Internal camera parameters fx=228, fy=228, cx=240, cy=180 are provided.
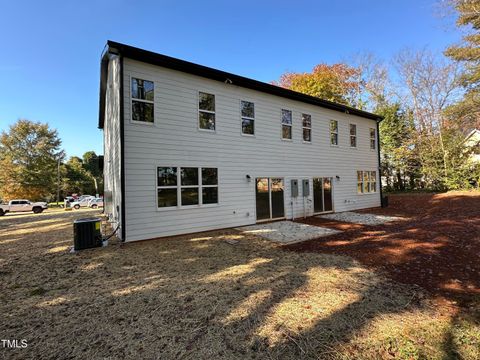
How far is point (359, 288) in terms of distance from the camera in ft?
12.9

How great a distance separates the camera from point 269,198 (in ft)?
35.2

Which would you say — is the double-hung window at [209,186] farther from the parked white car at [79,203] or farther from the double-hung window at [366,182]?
the parked white car at [79,203]

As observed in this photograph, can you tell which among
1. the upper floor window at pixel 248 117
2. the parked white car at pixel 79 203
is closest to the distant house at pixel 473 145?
the upper floor window at pixel 248 117

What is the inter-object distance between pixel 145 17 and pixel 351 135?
12.7 meters

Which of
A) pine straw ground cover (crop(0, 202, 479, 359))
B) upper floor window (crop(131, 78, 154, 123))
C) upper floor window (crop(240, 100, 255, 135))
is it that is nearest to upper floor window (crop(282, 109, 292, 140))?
upper floor window (crop(240, 100, 255, 135))

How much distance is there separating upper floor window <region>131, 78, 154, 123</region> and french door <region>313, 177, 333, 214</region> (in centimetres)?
887

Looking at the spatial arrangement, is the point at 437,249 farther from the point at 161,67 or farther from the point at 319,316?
the point at 161,67

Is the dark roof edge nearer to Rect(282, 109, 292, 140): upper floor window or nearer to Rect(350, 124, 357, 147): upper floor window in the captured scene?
Rect(282, 109, 292, 140): upper floor window

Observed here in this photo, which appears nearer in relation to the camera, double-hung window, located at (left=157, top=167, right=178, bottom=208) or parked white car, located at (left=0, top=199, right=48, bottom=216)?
double-hung window, located at (left=157, top=167, right=178, bottom=208)

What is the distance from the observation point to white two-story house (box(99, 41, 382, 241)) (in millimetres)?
7465

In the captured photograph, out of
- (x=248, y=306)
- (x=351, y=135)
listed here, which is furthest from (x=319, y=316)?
→ (x=351, y=135)

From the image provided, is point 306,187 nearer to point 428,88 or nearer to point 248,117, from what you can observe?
point 248,117

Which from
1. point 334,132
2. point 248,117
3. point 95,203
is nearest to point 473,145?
point 334,132

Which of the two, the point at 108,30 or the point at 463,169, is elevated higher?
the point at 108,30
